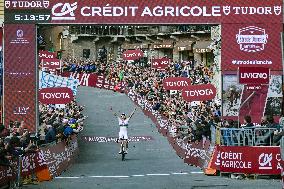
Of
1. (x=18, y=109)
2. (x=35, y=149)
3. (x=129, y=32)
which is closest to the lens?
(x=35, y=149)

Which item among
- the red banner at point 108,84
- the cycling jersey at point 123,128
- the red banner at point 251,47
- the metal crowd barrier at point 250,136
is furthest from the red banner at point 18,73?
the red banner at point 108,84

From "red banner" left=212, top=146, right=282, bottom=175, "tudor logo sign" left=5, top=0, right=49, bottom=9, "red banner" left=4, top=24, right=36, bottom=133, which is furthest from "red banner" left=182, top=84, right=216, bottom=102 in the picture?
"red banner" left=212, top=146, right=282, bottom=175

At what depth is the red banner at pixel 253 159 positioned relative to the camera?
70.4 feet

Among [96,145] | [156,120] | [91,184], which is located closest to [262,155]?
[91,184]

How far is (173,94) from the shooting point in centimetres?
4062

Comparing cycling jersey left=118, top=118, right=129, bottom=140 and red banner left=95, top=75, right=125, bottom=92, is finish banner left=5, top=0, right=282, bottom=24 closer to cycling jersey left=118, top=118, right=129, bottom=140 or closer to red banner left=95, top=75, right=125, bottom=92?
cycling jersey left=118, top=118, right=129, bottom=140

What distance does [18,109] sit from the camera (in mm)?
25750

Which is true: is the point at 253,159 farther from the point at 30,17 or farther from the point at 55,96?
the point at 30,17

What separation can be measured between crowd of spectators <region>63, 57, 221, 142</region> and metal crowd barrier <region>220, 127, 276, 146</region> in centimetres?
209

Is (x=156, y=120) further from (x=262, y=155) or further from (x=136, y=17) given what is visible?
(x=262, y=155)

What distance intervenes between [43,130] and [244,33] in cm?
753

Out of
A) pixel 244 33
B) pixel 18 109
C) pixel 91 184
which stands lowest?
pixel 91 184

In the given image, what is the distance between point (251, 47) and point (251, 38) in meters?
0.32

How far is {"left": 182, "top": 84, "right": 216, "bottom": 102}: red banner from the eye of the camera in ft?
92.8
